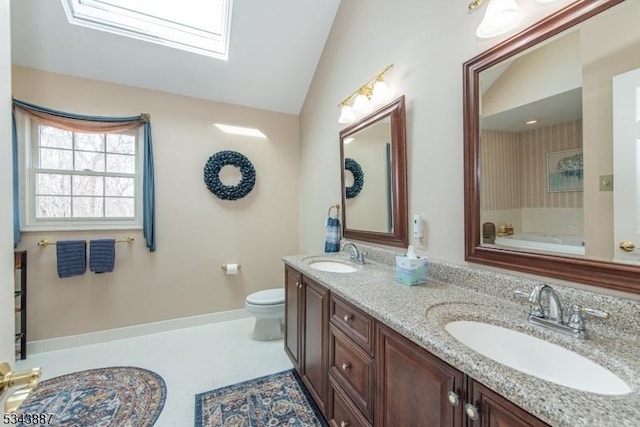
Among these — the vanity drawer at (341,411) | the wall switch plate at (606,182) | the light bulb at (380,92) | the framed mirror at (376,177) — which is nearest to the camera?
the wall switch plate at (606,182)

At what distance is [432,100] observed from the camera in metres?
1.49

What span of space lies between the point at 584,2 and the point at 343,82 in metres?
1.63

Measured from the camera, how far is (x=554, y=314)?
0.91 m

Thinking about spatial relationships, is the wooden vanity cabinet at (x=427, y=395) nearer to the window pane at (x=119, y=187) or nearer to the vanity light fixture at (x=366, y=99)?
the vanity light fixture at (x=366, y=99)

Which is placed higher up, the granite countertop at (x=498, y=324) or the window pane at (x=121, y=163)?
the window pane at (x=121, y=163)

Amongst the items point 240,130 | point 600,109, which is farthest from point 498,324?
point 240,130

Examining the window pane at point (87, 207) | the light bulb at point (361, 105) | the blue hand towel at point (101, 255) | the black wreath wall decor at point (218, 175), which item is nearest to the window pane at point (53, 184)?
the window pane at point (87, 207)

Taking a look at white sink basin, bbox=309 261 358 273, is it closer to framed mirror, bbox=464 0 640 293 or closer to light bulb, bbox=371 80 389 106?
framed mirror, bbox=464 0 640 293

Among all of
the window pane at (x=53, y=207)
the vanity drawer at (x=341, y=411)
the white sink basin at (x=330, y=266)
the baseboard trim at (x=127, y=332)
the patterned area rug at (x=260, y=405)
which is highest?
the window pane at (x=53, y=207)

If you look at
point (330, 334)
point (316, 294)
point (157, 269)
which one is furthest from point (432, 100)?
point (157, 269)

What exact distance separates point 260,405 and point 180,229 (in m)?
1.83

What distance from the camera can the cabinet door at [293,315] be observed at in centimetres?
184

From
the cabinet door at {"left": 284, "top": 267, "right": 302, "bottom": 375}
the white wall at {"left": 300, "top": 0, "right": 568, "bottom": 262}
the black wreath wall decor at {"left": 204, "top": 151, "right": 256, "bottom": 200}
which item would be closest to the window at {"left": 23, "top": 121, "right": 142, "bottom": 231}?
the black wreath wall decor at {"left": 204, "top": 151, "right": 256, "bottom": 200}

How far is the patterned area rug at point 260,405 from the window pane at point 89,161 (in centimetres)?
219
